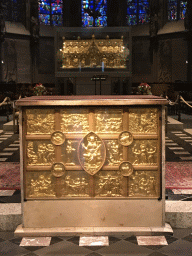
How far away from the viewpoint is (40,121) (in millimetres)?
3277

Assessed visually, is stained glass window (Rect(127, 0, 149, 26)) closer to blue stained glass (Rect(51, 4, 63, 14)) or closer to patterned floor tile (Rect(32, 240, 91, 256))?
blue stained glass (Rect(51, 4, 63, 14))

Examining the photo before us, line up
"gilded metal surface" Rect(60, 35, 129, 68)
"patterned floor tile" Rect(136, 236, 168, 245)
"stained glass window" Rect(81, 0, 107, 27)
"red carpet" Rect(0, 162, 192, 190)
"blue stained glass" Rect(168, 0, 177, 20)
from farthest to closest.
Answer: "stained glass window" Rect(81, 0, 107, 27) → "blue stained glass" Rect(168, 0, 177, 20) → "gilded metal surface" Rect(60, 35, 129, 68) → "red carpet" Rect(0, 162, 192, 190) → "patterned floor tile" Rect(136, 236, 168, 245)

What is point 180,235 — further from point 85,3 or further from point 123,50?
point 85,3

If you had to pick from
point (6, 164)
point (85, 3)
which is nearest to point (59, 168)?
point (6, 164)

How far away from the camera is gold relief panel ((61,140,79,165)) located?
10.9ft

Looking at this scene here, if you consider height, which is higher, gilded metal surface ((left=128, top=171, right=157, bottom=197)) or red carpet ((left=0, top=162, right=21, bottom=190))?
gilded metal surface ((left=128, top=171, right=157, bottom=197))

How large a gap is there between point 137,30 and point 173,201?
21.8 metres

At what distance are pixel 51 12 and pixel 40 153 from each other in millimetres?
23074

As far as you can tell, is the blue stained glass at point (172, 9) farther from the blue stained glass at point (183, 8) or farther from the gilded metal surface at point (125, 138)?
the gilded metal surface at point (125, 138)

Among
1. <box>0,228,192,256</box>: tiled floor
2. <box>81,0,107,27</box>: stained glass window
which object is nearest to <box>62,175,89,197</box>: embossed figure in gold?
<box>0,228,192,256</box>: tiled floor

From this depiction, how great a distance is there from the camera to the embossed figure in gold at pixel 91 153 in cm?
330

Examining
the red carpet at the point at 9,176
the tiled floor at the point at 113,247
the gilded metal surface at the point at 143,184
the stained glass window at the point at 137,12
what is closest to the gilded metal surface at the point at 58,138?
the gilded metal surface at the point at 143,184

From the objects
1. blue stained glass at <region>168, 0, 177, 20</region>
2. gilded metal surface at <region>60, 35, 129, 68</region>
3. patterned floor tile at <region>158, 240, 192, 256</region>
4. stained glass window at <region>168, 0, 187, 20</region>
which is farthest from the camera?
blue stained glass at <region>168, 0, 177, 20</region>

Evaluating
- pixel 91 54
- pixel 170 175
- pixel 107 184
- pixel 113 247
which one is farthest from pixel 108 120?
pixel 91 54
